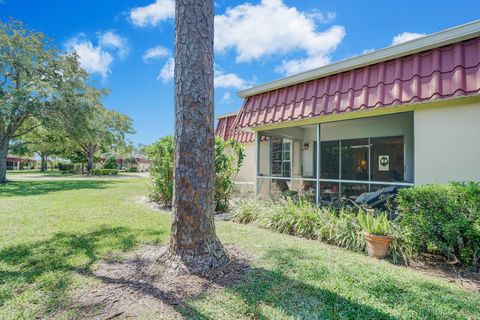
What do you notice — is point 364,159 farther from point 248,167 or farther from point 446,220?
point 446,220

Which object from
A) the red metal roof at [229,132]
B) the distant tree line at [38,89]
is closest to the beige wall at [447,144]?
the red metal roof at [229,132]

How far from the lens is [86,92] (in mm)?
20438

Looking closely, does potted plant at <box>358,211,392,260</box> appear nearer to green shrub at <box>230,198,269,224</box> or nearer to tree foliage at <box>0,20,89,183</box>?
green shrub at <box>230,198,269,224</box>

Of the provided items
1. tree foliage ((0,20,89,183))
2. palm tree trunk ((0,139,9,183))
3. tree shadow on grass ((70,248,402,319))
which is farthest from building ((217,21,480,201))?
Result: palm tree trunk ((0,139,9,183))

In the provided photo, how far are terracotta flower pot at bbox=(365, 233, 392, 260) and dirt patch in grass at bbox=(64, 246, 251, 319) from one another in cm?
210

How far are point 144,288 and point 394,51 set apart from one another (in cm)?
587

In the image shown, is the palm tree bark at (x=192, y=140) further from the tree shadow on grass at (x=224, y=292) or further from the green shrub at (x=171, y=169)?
the green shrub at (x=171, y=169)

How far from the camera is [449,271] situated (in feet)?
11.4

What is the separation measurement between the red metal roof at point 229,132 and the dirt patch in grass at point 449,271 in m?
7.92

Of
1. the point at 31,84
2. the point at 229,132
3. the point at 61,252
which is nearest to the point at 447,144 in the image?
the point at 61,252

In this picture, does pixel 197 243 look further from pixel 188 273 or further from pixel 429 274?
pixel 429 274

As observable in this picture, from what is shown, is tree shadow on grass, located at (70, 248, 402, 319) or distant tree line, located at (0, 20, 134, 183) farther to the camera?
distant tree line, located at (0, 20, 134, 183)

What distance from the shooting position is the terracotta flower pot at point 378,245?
3879mm

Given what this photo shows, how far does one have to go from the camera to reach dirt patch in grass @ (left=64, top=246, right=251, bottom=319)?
7.63ft
